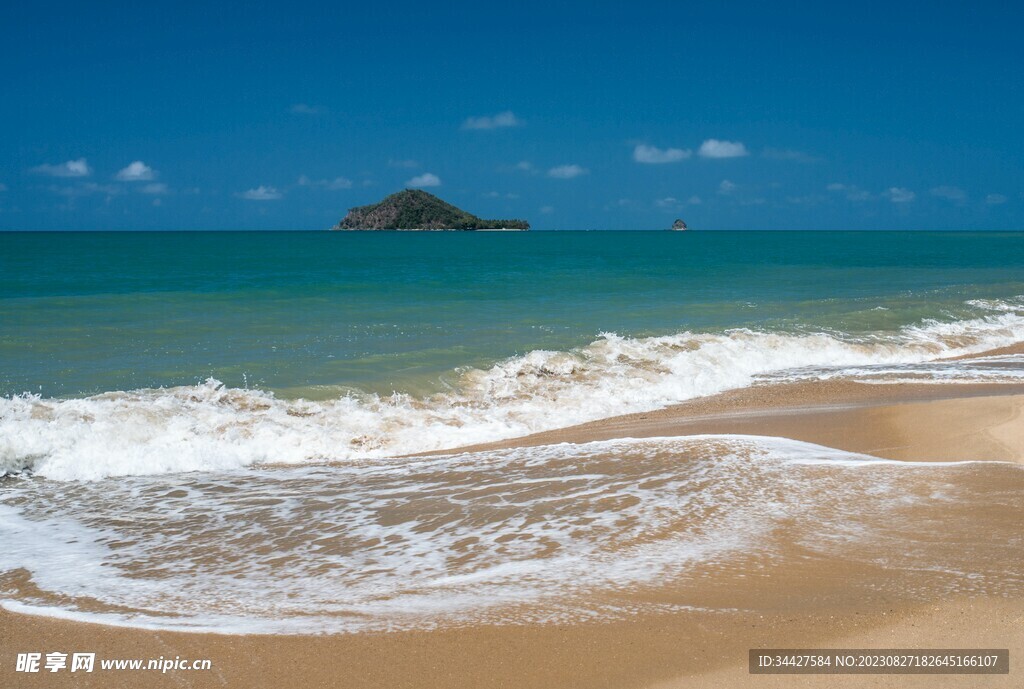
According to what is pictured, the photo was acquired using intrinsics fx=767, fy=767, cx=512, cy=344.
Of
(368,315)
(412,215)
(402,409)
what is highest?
(412,215)

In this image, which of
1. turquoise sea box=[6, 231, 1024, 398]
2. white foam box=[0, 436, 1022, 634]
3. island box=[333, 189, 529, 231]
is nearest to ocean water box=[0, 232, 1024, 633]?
white foam box=[0, 436, 1022, 634]

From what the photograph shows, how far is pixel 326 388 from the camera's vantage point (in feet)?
35.1

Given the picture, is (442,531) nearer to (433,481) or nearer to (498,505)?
(498,505)

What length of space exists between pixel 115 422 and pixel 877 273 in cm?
3636

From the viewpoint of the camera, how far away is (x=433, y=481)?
7.04m

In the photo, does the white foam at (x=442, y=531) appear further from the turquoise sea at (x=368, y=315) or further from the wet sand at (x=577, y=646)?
the turquoise sea at (x=368, y=315)

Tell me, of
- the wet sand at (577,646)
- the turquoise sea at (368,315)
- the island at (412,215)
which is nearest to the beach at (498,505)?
the wet sand at (577,646)

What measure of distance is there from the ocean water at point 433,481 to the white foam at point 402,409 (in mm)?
43

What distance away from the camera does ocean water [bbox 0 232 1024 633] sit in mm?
4695

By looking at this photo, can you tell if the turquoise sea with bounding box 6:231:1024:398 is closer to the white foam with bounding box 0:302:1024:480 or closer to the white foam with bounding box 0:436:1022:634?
the white foam with bounding box 0:302:1024:480

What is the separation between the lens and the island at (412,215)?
178 metres

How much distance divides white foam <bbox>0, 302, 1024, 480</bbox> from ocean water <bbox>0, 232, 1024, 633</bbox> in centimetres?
4

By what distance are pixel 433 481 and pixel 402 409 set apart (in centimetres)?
329

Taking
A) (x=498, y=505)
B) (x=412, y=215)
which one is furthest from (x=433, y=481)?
(x=412, y=215)
